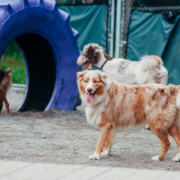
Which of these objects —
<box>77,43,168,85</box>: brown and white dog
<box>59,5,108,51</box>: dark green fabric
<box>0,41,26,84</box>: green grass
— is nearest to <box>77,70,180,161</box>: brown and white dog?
<box>77,43,168,85</box>: brown and white dog

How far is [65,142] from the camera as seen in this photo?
5.00m

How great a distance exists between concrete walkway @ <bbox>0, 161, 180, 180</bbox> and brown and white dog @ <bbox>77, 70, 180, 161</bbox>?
0.61 meters

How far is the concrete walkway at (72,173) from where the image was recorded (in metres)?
3.38

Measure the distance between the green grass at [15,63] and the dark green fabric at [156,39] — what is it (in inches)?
160

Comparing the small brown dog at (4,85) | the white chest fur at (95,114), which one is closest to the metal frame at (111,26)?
the small brown dog at (4,85)

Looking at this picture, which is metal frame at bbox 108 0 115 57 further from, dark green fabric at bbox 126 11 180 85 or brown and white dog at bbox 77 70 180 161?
brown and white dog at bbox 77 70 180 161

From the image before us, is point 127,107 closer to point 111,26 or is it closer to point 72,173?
point 72,173

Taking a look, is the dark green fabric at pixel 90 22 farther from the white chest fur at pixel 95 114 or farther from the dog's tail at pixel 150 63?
the white chest fur at pixel 95 114

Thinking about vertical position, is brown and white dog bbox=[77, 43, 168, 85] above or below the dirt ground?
above

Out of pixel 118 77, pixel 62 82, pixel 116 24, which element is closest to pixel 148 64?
pixel 118 77

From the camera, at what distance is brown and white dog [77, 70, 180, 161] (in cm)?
420

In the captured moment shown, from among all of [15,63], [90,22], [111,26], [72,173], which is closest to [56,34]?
[90,22]

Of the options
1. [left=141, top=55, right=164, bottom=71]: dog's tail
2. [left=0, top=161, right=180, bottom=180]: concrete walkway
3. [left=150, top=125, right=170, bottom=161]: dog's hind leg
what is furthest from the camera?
[left=141, top=55, right=164, bottom=71]: dog's tail

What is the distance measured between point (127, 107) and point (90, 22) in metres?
5.03
